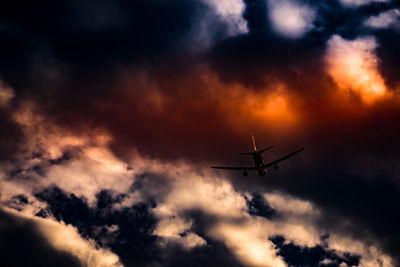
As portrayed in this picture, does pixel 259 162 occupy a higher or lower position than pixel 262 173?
higher

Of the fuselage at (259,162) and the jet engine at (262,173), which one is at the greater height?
the fuselage at (259,162)

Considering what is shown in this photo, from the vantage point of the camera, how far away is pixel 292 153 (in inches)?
3167

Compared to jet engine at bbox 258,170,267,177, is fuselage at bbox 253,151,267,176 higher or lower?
higher

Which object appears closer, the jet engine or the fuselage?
the fuselage

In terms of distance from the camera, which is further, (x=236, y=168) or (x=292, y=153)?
(x=236, y=168)

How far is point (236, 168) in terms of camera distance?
85688 mm

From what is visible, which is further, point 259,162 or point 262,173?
point 262,173

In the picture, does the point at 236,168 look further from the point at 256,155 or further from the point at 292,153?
the point at 292,153

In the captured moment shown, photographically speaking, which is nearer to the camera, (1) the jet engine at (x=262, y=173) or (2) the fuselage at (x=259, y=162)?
(2) the fuselage at (x=259, y=162)

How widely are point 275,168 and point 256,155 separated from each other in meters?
5.35

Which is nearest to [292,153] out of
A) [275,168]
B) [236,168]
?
[275,168]

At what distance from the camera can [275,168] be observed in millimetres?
82500

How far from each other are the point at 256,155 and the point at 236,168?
18.9ft

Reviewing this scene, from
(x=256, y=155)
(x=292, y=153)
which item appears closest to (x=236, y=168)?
(x=256, y=155)
